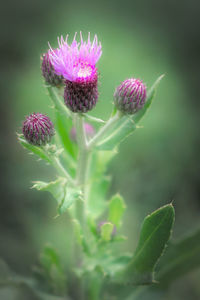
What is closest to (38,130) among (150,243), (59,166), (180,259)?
(59,166)

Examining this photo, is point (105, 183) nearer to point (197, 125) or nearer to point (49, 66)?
point (49, 66)

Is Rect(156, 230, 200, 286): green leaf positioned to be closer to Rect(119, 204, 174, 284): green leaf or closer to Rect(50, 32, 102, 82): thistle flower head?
Rect(119, 204, 174, 284): green leaf

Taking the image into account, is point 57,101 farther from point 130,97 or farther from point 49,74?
point 130,97

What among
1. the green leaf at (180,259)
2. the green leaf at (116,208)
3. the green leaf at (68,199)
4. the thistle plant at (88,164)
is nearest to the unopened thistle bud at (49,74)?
the thistle plant at (88,164)

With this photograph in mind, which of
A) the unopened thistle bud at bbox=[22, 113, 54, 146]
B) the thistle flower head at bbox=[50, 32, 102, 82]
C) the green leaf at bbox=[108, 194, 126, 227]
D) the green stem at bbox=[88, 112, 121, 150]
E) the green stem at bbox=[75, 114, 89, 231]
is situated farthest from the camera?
the green leaf at bbox=[108, 194, 126, 227]

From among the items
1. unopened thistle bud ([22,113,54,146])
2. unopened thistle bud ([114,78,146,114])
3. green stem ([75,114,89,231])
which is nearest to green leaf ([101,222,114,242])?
green stem ([75,114,89,231])

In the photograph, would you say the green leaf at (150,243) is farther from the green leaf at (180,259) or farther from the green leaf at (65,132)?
the green leaf at (65,132)
